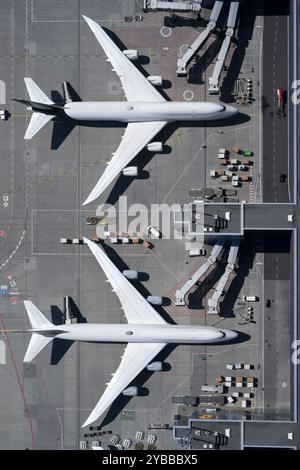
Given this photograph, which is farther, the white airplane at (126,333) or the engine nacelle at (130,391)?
the engine nacelle at (130,391)

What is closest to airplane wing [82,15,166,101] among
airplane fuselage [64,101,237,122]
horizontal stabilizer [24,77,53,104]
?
airplane fuselage [64,101,237,122]

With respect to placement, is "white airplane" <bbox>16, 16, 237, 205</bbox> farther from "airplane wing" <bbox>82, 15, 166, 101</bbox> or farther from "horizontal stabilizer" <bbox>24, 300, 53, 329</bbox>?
"horizontal stabilizer" <bbox>24, 300, 53, 329</bbox>

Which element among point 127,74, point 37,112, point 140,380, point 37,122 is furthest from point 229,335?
point 37,112

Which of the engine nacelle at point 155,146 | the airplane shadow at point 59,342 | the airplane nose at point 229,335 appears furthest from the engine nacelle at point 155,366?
the engine nacelle at point 155,146

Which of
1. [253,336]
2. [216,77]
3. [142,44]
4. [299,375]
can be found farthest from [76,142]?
[299,375]

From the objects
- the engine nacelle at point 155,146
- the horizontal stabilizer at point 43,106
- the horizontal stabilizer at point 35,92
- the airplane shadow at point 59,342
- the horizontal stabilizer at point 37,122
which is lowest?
the airplane shadow at point 59,342

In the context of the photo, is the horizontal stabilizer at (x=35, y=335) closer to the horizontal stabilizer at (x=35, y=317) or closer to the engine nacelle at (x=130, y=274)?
the horizontal stabilizer at (x=35, y=317)
